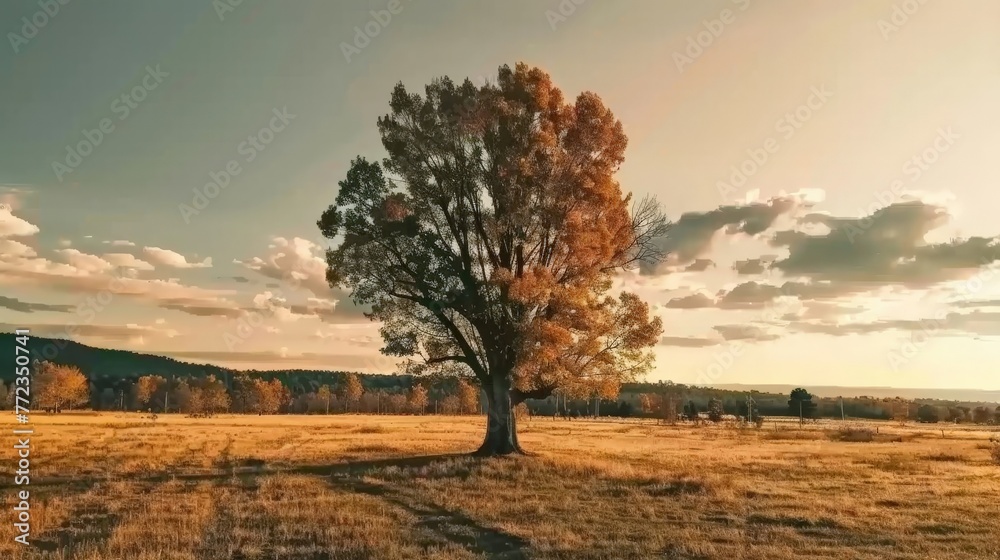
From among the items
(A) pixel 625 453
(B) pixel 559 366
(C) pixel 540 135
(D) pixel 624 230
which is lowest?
(A) pixel 625 453

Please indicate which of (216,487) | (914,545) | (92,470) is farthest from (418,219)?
(914,545)

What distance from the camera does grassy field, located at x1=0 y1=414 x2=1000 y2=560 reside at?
48.6 ft

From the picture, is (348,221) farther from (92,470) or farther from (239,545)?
(239,545)

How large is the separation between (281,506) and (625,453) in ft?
98.9

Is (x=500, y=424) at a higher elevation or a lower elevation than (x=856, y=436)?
higher

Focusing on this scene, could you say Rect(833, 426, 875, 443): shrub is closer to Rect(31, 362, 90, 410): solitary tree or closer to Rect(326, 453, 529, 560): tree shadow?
Rect(326, 453, 529, 560): tree shadow

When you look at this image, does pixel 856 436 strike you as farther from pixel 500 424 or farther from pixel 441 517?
pixel 441 517

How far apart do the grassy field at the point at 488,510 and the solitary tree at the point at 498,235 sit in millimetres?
4728

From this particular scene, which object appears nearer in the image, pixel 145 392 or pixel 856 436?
pixel 856 436

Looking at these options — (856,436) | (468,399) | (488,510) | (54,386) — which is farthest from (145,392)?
(488,510)

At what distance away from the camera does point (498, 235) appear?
32812 mm

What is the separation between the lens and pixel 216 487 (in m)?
25.0

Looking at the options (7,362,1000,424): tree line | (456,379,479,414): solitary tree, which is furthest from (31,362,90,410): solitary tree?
(456,379,479,414): solitary tree

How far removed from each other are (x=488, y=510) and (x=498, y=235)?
15.7m
